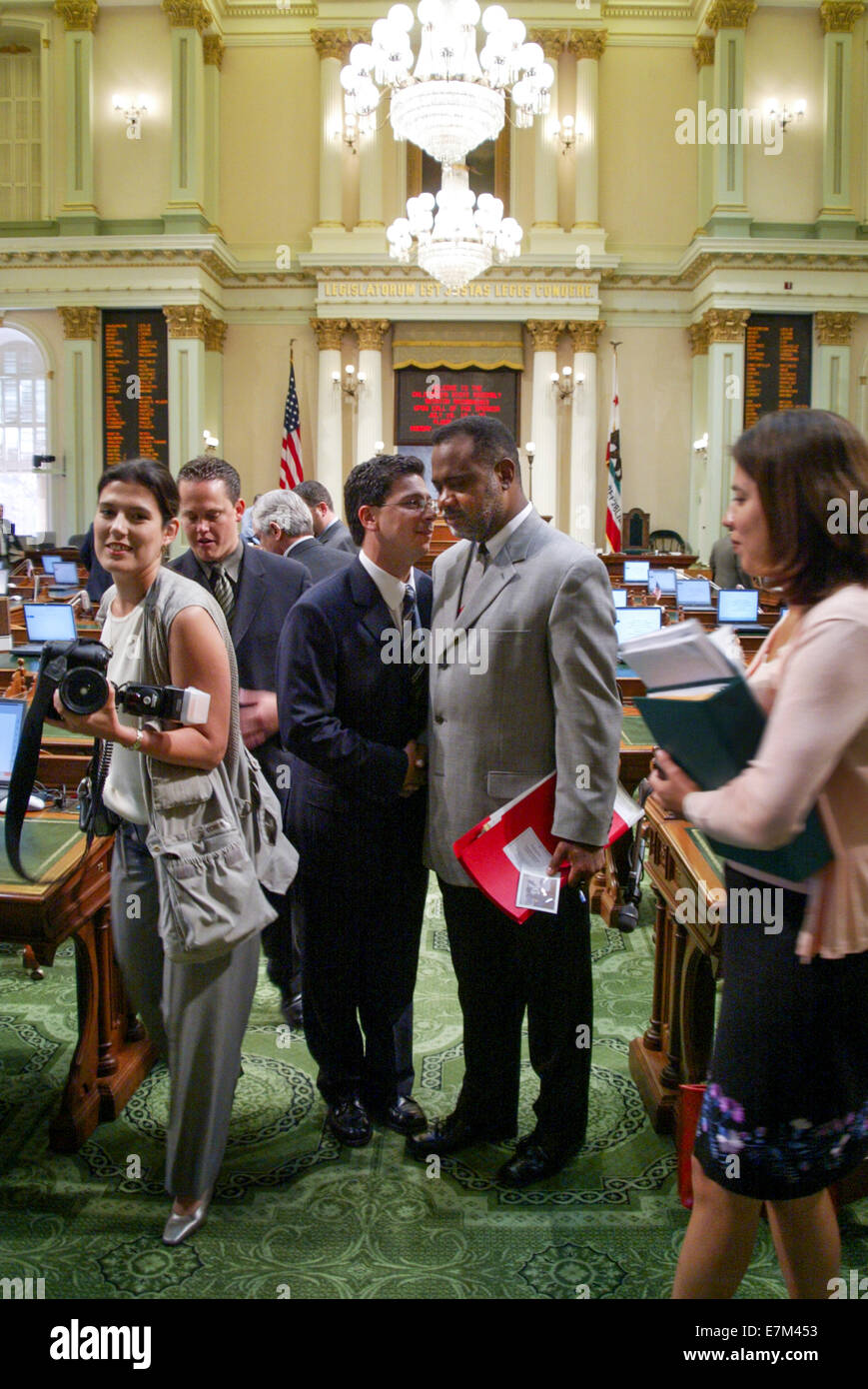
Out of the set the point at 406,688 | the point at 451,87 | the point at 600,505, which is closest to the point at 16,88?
the point at 451,87

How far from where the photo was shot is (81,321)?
15.4 m

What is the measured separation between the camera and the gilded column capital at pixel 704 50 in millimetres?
15336

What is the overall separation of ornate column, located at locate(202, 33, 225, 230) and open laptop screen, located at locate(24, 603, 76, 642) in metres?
11.5

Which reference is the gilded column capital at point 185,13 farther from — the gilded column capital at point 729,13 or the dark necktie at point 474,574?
the dark necktie at point 474,574

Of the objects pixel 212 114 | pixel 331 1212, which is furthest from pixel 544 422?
pixel 331 1212

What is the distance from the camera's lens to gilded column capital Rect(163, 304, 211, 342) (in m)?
15.1

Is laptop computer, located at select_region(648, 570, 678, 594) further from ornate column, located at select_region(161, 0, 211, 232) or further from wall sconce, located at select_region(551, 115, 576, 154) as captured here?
ornate column, located at select_region(161, 0, 211, 232)

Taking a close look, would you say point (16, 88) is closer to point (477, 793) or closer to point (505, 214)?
point (505, 214)

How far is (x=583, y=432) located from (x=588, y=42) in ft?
18.3

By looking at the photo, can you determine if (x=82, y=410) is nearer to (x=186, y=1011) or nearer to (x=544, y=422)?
(x=544, y=422)

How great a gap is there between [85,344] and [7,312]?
1319mm

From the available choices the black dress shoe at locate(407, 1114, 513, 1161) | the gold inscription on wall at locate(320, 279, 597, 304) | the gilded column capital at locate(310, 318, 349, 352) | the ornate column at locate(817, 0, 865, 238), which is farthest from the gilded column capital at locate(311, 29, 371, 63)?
the black dress shoe at locate(407, 1114, 513, 1161)

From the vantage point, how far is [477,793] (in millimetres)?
2316
